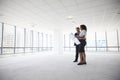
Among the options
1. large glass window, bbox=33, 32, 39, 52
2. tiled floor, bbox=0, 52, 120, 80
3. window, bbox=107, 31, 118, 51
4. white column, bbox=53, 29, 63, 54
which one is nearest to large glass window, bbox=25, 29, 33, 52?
large glass window, bbox=33, 32, 39, 52

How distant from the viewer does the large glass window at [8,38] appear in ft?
30.9

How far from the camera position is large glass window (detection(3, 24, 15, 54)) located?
9422mm

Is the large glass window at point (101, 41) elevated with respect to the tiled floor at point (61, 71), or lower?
elevated

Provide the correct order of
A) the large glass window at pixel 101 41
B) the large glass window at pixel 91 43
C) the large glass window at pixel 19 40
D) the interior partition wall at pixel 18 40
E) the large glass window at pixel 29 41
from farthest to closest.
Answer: the large glass window at pixel 91 43
the large glass window at pixel 101 41
the large glass window at pixel 29 41
the large glass window at pixel 19 40
the interior partition wall at pixel 18 40

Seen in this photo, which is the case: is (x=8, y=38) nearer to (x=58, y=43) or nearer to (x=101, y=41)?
(x=58, y=43)

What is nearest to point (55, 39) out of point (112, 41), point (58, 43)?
point (58, 43)

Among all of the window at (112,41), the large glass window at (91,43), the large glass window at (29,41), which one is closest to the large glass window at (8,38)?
the large glass window at (29,41)

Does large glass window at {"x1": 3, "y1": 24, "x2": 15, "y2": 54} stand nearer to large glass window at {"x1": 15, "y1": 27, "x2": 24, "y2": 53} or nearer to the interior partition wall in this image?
the interior partition wall

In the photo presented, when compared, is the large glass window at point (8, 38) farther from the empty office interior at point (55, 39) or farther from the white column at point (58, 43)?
the white column at point (58, 43)

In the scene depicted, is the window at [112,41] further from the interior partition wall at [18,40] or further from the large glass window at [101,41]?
the interior partition wall at [18,40]

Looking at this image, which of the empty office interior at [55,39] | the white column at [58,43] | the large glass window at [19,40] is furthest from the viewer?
the white column at [58,43]

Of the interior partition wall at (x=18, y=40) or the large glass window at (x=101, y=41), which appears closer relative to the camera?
the interior partition wall at (x=18, y=40)

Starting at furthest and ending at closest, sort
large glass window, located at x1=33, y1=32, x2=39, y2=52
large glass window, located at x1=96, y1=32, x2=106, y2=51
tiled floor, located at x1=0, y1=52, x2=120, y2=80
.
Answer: large glass window, located at x1=96, y1=32, x2=106, y2=51 → large glass window, located at x1=33, y1=32, x2=39, y2=52 → tiled floor, located at x1=0, y1=52, x2=120, y2=80

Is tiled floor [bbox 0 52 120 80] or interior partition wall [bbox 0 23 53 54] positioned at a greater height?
interior partition wall [bbox 0 23 53 54]
